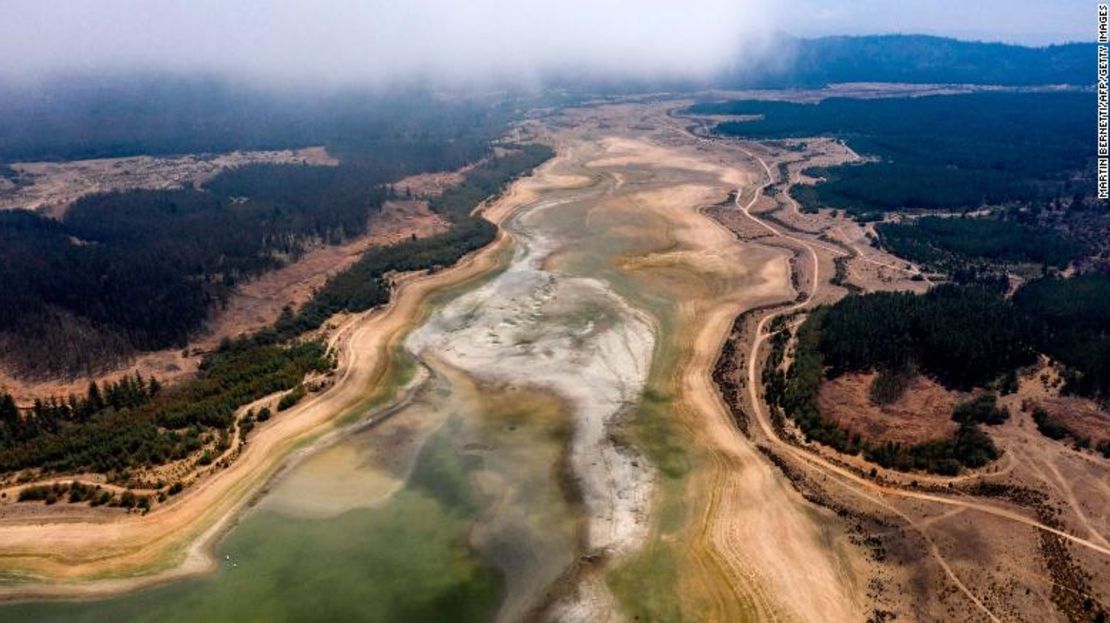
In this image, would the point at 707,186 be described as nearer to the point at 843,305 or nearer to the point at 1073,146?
the point at 843,305

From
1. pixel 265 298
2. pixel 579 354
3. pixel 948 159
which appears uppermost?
pixel 948 159

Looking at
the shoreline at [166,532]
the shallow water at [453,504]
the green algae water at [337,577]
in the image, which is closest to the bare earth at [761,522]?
the shoreline at [166,532]

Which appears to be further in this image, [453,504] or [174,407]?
[174,407]

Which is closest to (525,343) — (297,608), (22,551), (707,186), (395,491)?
(395,491)

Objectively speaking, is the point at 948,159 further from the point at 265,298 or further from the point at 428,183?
the point at 265,298

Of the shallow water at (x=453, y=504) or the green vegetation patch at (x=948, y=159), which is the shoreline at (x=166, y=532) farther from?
the green vegetation patch at (x=948, y=159)

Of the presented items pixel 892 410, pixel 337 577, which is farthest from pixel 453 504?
pixel 892 410
